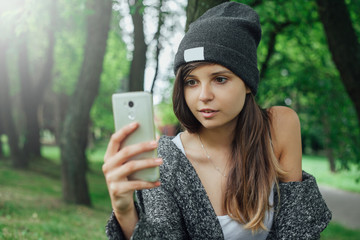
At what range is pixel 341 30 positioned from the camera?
17.8 ft

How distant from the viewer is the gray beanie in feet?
7.43

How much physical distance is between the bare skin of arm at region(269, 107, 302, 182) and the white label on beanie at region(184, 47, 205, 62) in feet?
2.48

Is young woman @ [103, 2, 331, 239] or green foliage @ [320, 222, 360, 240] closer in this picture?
young woman @ [103, 2, 331, 239]

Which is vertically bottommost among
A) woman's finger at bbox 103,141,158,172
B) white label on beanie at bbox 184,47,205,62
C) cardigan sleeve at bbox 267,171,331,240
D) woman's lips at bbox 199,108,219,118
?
cardigan sleeve at bbox 267,171,331,240

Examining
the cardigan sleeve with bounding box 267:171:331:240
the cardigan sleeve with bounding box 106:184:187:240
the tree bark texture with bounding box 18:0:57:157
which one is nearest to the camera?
the cardigan sleeve with bounding box 106:184:187:240

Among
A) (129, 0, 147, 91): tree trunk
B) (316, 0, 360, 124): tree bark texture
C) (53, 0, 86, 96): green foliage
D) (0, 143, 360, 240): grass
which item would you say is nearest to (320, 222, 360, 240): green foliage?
(0, 143, 360, 240): grass

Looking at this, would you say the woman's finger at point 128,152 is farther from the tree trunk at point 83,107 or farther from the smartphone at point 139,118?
the tree trunk at point 83,107

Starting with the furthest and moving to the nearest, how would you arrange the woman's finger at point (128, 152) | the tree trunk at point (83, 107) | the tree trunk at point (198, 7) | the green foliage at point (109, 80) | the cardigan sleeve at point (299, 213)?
the green foliage at point (109, 80)
the tree trunk at point (83, 107)
the tree trunk at point (198, 7)
the cardigan sleeve at point (299, 213)
the woman's finger at point (128, 152)

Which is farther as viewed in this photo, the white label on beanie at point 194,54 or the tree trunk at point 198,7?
the tree trunk at point 198,7

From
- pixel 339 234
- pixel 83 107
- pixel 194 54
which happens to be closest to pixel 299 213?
pixel 194 54

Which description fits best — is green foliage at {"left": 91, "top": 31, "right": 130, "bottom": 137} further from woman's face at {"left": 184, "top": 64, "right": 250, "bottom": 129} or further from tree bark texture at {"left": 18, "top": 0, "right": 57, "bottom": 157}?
woman's face at {"left": 184, "top": 64, "right": 250, "bottom": 129}

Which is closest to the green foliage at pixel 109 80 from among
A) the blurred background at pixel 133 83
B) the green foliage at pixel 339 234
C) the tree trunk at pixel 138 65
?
the blurred background at pixel 133 83

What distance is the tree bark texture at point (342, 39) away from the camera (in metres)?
5.36

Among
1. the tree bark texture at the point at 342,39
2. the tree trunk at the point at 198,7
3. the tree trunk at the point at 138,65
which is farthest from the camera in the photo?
the tree trunk at the point at 138,65
